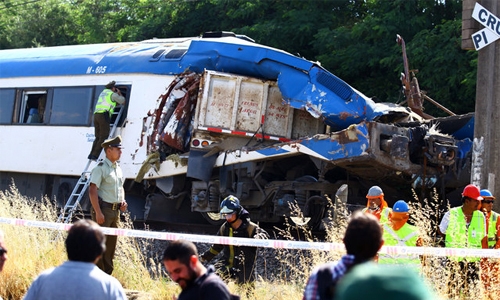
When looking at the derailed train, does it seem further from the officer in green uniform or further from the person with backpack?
the person with backpack

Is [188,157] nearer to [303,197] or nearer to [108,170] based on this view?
[303,197]

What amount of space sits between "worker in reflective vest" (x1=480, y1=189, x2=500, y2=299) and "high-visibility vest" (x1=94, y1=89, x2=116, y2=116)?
21.5ft

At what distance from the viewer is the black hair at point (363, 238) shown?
11.5 ft

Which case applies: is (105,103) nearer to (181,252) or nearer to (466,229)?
(466,229)

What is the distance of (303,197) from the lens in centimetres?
1105

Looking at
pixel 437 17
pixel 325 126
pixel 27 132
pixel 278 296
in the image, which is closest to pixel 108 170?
pixel 278 296

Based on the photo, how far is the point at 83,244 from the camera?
12.6 feet

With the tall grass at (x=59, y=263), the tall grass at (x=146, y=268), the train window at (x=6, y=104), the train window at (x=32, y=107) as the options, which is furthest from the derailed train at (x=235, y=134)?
the tall grass at (x=59, y=263)

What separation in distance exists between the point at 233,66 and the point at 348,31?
6.30 m

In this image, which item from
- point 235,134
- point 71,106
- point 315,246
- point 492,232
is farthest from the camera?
point 71,106

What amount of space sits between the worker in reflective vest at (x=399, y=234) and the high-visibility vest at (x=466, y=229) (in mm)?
726

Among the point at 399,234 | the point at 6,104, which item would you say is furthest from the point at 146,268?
the point at 6,104

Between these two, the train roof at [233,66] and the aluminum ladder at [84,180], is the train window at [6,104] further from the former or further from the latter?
the aluminum ladder at [84,180]

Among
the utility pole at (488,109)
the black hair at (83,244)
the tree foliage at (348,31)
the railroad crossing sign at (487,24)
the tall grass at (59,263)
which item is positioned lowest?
the tall grass at (59,263)
